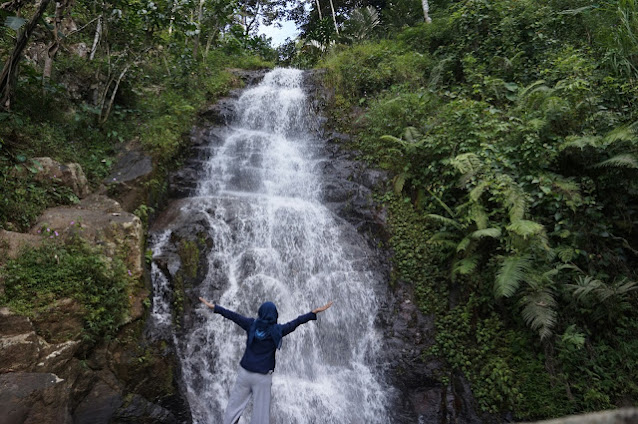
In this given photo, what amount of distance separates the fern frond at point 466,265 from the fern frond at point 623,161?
248 centimetres

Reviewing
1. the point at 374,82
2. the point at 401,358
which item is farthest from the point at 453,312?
the point at 374,82

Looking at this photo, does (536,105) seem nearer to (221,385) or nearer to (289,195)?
(289,195)

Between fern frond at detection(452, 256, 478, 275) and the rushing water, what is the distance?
5.56 ft

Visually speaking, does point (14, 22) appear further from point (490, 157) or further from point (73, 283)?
point (490, 157)

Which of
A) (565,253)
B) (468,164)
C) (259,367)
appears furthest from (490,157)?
(259,367)

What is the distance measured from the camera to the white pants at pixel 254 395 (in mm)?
3967

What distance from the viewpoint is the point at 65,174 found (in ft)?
23.6

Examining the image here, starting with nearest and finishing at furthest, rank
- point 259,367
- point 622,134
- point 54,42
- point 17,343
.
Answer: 1. point 259,367
2. point 17,343
3. point 622,134
4. point 54,42

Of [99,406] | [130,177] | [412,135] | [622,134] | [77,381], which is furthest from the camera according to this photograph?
[412,135]

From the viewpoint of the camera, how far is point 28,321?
474 centimetres

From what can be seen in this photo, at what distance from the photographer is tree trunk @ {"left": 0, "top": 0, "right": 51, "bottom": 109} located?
629 cm

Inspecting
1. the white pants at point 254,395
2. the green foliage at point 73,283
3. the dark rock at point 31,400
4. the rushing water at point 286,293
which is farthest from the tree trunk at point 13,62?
the white pants at point 254,395

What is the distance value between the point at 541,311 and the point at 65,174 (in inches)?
337

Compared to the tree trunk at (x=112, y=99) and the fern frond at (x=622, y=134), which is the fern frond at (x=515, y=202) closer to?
the fern frond at (x=622, y=134)
